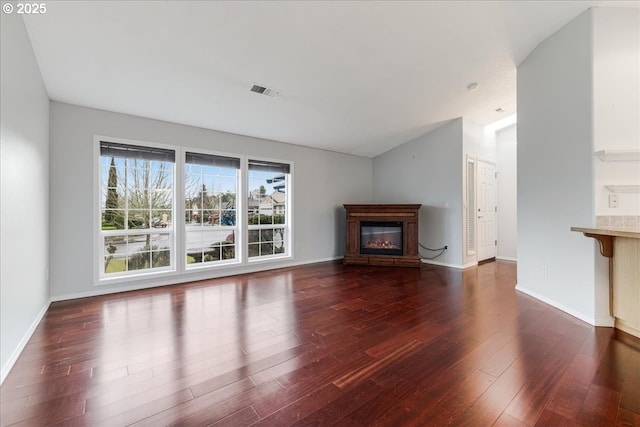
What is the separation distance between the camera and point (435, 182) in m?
5.44

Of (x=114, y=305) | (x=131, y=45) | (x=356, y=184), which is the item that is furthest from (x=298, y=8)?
(x=356, y=184)

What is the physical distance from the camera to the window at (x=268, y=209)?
16.0 feet

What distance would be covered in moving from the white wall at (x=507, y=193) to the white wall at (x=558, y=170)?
2491 mm

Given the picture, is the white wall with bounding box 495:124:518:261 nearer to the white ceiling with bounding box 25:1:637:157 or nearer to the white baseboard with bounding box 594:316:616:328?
the white ceiling with bounding box 25:1:637:157

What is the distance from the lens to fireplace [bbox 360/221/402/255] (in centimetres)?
535

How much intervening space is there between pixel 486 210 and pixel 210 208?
214 inches

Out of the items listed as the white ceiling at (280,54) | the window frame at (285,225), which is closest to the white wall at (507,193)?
the white ceiling at (280,54)

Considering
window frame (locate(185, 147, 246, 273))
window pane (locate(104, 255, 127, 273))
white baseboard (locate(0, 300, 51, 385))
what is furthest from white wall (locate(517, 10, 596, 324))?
window pane (locate(104, 255, 127, 273))

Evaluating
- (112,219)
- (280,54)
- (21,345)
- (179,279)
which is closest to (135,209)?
(112,219)

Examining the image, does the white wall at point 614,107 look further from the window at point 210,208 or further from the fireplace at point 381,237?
the window at point 210,208

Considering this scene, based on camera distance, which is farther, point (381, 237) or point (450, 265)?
point (381, 237)

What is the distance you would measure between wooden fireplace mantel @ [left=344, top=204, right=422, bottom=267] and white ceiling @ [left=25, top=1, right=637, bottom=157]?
188 cm

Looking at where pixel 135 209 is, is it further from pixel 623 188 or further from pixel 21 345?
pixel 623 188

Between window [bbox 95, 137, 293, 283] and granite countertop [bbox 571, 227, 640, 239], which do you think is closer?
granite countertop [bbox 571, 227, 640, 239]
